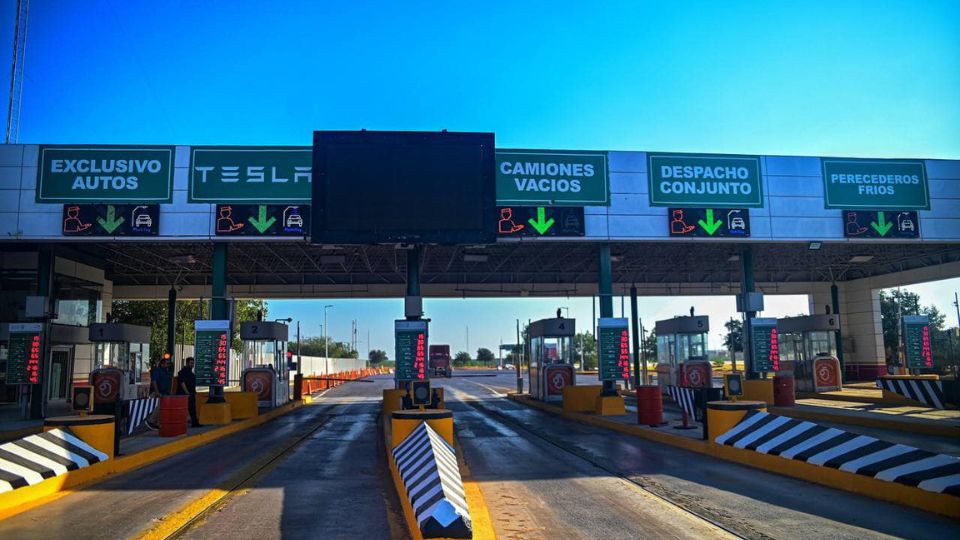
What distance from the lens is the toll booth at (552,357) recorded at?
26.3 meters

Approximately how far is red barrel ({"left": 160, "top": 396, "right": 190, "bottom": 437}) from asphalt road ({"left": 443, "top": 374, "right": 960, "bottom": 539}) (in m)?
6.54

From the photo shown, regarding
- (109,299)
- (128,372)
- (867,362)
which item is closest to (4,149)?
(128,372)

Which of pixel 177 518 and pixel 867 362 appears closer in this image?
pixel 177 518

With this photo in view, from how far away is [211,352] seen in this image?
1973 cm

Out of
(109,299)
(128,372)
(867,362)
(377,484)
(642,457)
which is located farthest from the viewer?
(867,362)

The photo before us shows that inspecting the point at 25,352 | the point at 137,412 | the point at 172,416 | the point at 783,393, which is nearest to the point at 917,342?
the point at 783,393

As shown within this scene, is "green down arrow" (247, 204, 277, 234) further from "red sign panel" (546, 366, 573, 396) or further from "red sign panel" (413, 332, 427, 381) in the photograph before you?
"red sign panel" (546, 366, 573, 396)

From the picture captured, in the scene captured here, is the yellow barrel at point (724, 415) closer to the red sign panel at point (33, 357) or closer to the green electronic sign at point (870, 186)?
the green electronic sign at point (870, 186)

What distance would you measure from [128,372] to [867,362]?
33.6 metres

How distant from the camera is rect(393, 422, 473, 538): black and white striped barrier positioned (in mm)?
5953

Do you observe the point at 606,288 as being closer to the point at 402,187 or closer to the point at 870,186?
the point at 402,187

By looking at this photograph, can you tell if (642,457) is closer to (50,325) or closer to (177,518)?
(177,518)

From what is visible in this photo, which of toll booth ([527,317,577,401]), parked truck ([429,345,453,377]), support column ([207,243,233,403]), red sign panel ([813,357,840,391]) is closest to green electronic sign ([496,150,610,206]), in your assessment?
toll booth ([527,317,577,401])

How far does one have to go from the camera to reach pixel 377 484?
10.1 meters
